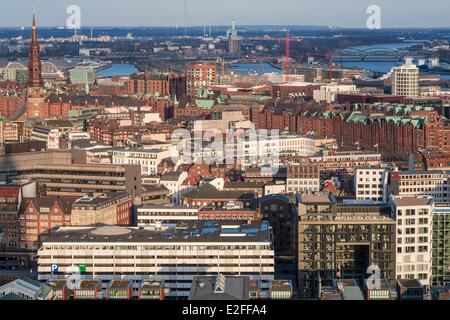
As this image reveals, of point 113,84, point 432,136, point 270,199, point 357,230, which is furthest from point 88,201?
point 113,84

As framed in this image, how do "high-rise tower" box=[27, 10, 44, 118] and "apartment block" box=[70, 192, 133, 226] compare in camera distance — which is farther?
"high-rise tower" box=[27, 10, 44, 118]

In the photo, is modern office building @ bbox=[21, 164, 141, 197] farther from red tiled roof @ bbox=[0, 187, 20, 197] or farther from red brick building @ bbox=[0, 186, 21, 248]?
red brick building @ bbox=[0, 186, 21, 248]

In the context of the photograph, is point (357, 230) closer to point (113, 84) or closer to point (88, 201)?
point (88, 201)

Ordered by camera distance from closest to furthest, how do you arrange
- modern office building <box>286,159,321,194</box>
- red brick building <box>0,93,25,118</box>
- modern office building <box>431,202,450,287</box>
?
modern office building <box>431,202,450,287</box>, modern office building <box>286,159,321,194</box>, red brick building <box>0,93,25,118</box>

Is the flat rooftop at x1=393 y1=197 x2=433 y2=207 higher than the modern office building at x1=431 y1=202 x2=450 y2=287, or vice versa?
the flat rooftop at x1=393 y1=197 x2=433 y2=207

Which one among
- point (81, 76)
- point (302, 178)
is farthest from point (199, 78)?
point (302, 178)

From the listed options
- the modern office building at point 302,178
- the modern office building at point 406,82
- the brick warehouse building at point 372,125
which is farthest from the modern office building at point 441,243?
the modern office building at point 406,82

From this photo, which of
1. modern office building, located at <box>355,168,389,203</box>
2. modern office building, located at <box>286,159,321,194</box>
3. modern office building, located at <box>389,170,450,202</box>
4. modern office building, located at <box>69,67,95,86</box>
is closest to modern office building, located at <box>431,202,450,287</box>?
modern office building, located at <box>389,170,450,202</box>
